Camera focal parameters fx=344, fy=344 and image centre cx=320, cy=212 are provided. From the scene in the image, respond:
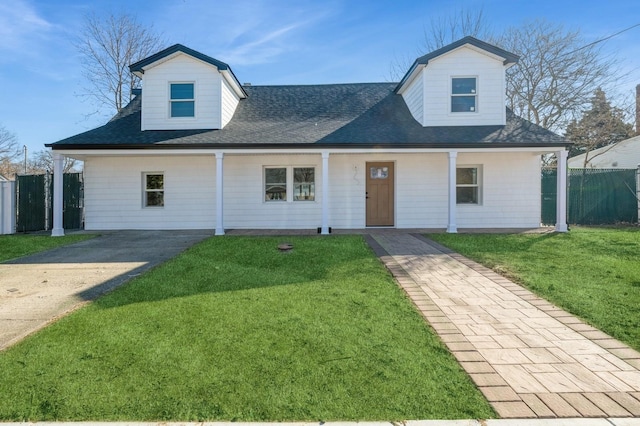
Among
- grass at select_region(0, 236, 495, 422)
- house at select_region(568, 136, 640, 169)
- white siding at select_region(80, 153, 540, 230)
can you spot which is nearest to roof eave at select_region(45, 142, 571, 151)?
white siding at select_region(80, 153, 540, 230)

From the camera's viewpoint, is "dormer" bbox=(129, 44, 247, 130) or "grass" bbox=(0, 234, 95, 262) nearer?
"grass" bbox=(0, 234, 95, 262)

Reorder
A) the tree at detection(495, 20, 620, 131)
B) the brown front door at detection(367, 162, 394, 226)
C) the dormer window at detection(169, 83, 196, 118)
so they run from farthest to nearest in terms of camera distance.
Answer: the tree at detection(495, 20, 620, 131), the brown front door at detection(367, 162, 394, 226), the dormer window at detection(169, 83, 196, 118)

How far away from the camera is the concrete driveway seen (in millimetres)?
3961

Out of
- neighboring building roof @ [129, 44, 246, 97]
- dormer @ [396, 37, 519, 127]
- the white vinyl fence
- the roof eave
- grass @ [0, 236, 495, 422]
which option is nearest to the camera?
grass @ [0, 236, 495, 422]

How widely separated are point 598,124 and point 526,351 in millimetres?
24658

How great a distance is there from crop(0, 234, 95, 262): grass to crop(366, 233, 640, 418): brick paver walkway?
8.43m

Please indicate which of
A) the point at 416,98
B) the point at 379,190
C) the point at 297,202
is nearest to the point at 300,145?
the point at 297,202

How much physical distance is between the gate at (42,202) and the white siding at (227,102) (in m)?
5.69

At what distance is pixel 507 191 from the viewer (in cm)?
1155

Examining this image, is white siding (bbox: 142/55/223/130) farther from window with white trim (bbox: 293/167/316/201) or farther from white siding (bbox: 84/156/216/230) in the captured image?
window with white trim (bbox: 293/167/316/201)

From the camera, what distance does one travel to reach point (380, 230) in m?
10.9

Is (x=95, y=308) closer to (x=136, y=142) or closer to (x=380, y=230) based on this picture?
(x=136, y=142)

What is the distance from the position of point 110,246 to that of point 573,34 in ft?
84.5

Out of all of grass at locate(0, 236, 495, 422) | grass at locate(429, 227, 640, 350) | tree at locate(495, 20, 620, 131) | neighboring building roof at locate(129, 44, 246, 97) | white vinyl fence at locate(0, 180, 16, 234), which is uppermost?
tree at locate(495, 20, 620, 131)
